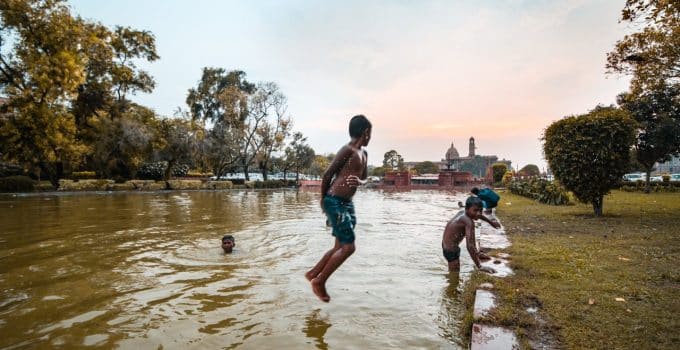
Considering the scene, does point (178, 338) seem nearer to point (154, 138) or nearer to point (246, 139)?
point (154, 138)

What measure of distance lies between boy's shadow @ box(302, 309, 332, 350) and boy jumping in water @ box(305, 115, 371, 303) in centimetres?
30

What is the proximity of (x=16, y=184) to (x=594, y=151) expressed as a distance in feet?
109

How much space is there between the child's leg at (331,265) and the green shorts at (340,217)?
0.07 meters

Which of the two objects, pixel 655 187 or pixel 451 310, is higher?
pixel 655 187

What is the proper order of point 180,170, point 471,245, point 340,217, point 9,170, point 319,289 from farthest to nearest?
point 180,170, point 9,170, point 471,245, point 319,289, point 340,217

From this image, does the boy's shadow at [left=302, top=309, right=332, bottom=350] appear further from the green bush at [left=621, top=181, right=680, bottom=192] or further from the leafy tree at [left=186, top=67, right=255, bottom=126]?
the leafy tree at [left=186, top=67, right=255, bottom=126]

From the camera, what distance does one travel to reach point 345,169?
359 cm

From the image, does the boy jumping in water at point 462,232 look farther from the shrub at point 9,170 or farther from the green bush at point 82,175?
the green bush at point 82,175

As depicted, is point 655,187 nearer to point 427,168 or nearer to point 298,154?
point 298,154

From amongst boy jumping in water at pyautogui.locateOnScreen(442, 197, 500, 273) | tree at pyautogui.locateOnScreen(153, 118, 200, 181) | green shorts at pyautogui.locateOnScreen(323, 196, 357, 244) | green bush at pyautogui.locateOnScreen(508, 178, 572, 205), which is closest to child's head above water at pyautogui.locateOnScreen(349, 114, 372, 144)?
green shorts at pyautogui.locateOnScreen(323, 196, 357, 244)

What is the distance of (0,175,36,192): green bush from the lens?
25188 millimetres

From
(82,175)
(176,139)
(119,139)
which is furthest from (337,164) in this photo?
(82,175)

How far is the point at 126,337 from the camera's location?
11.0 ft

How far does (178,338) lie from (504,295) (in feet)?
10.9
